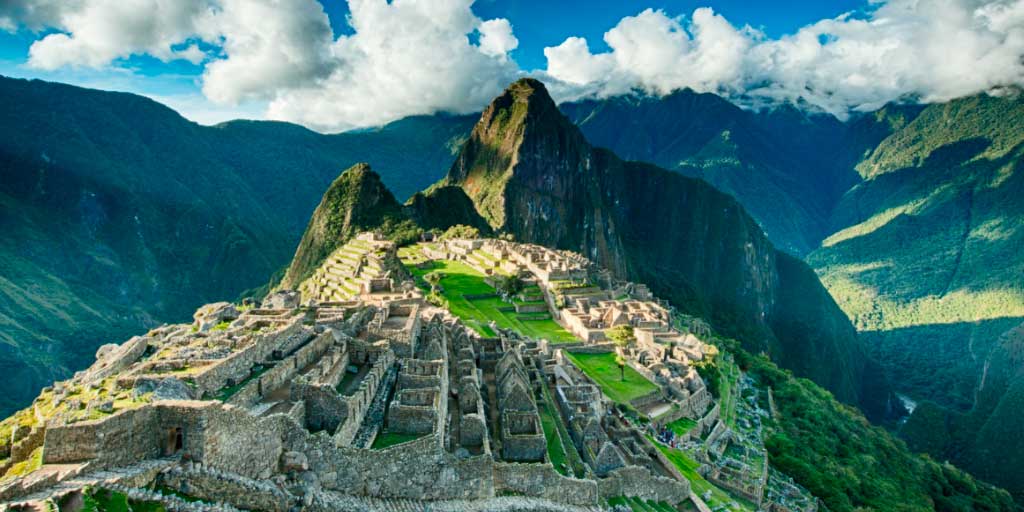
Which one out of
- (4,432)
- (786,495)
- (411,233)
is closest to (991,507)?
(786,495)

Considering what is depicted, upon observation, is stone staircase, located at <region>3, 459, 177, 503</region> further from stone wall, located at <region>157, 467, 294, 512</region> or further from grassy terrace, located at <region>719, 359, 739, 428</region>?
grassy terrace, located at <region>719, 359, 739, 428</region>

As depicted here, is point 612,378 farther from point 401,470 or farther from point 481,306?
point 401,470

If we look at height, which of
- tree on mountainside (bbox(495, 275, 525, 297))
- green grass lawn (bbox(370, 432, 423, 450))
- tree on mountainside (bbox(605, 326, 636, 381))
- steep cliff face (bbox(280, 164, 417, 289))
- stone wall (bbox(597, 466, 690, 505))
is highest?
steep cliff face (bbox(280, 164, 417, 289))

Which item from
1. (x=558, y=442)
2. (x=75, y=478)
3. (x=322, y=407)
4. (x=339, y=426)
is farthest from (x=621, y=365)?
(x=75, y=478)

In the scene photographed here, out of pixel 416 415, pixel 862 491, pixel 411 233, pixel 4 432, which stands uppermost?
pixel 411 233

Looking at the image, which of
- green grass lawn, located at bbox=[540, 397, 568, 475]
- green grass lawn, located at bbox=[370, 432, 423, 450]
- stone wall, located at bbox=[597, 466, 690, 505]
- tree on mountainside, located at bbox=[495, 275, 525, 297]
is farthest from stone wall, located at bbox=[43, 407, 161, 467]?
tree on mountainside, located at bbox=[495, 275, 525, 297]

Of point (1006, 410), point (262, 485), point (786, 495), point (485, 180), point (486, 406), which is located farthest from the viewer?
point (485, 180)

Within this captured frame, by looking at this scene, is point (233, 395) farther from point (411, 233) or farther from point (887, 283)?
point (887, 283)
